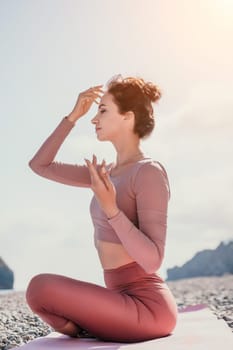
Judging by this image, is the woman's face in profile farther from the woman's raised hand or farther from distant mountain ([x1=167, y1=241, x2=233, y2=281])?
distant mountain ([x1=167, y1=241, x2=233, y2=281])

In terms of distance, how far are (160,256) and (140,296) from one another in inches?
16.2

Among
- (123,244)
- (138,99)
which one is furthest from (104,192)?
(138,99)

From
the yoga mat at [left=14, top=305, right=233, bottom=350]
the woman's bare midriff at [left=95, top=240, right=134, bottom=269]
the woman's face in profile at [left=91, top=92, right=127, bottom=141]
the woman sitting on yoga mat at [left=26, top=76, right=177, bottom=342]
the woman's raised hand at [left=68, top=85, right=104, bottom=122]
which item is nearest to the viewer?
the yoga mat at [left=14, top=305, right=233, bottom=350]

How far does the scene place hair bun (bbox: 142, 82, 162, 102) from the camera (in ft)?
14.9

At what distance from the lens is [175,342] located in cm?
399

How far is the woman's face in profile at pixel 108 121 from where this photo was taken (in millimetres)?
4508

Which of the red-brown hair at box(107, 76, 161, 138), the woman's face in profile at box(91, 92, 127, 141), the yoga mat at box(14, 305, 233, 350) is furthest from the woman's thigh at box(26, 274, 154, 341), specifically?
the red-brown hair at box(107, 76, 161, 138)

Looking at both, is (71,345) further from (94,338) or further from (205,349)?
(205,349)

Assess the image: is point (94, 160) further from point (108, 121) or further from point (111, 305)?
point (111, 305)

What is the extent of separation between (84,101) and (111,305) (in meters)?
1.57

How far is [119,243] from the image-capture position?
168 inches

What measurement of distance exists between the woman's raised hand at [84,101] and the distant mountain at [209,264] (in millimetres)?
38754

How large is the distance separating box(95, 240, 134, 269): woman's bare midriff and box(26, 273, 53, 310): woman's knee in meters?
0.46

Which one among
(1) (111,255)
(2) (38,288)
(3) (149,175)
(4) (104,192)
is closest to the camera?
(4) (104,192)
